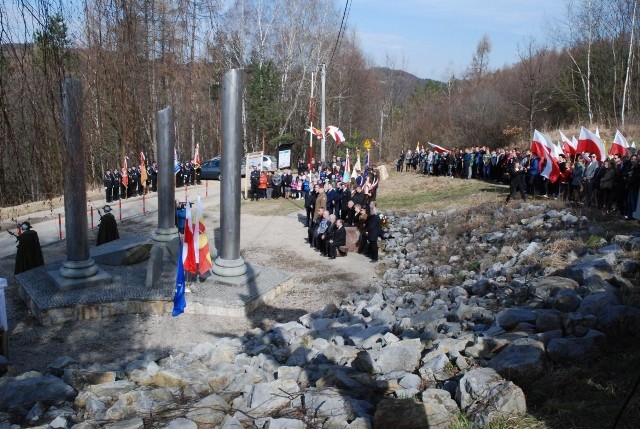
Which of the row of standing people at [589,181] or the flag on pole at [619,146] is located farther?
the flag on pole at [619,146]

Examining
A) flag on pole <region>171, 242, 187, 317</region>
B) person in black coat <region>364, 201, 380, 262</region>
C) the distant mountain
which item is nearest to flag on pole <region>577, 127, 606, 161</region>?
person in black coat <region>364, 201, 380, 262</region>

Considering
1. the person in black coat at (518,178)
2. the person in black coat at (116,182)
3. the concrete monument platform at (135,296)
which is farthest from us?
the person in black coat at (116,182)

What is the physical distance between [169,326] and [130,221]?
38.4ft

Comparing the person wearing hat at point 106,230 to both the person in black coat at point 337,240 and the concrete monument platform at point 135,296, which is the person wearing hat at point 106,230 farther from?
the person in black coat at point 337,240

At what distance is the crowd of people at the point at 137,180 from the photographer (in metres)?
26.0

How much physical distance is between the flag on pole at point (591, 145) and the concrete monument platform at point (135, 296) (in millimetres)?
10735

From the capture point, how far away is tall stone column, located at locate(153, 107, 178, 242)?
1372 cm

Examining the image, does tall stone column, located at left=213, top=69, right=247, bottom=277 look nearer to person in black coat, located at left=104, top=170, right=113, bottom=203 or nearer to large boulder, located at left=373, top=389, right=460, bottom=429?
large boulder, located at left=373, top=389, right=460, bottom=429

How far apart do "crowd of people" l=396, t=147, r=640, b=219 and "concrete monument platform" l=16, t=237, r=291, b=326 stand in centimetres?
856

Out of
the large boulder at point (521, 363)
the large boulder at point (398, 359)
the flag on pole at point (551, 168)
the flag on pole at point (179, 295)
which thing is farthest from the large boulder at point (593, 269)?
the flag on pole at point (551, 168)

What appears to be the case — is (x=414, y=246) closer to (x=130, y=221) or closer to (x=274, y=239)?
(x=274, y=239)

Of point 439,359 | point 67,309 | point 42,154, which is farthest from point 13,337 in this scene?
point 439,359

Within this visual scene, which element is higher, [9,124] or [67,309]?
[9,124]

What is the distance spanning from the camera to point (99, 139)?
6.06m
